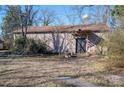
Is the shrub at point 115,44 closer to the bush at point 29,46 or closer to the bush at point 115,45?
the bush at point 115,45

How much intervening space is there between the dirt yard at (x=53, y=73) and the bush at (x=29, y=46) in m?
0.87

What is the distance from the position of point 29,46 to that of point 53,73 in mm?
4457

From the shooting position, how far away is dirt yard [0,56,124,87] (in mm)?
8117

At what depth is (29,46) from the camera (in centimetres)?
1359

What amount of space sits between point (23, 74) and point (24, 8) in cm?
397

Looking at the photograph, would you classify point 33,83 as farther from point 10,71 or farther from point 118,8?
point 118,8

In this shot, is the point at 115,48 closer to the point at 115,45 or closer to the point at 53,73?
the point at 115,45

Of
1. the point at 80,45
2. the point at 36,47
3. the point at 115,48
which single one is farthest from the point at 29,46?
the point at 115,48

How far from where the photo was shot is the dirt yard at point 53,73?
26.6ft

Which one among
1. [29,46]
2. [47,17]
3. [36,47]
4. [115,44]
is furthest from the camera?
[36,47]

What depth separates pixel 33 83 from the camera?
26.4 feet
